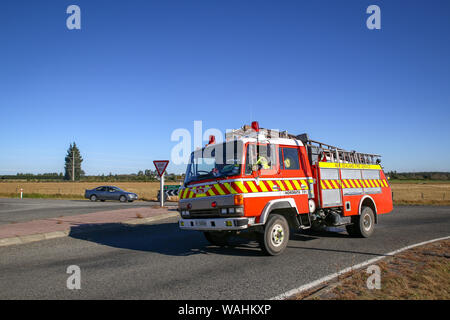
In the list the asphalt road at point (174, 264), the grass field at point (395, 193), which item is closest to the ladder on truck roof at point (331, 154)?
the asphalt road at point (174, 264)

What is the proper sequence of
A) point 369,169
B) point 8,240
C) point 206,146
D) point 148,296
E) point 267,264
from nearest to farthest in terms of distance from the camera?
1. point 148,296
2. point 267,264
3. point 206,146
4. point 8,240
5. point 369,169

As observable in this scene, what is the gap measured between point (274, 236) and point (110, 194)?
81.8 feet

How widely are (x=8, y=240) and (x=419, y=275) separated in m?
9.66

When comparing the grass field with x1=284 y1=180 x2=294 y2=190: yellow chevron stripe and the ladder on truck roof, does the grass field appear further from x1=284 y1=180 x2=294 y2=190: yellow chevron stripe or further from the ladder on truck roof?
x1=284 y1=180 x2=294 y2=190: yellow chevron stripe

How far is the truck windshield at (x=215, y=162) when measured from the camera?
6.78m

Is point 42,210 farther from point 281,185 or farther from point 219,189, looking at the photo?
point 281,185

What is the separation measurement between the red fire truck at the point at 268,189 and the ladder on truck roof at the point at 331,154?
0.03m

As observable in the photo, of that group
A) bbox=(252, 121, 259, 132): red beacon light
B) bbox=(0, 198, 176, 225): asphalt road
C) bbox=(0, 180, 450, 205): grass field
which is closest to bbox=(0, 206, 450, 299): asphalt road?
bbox=(252, 121, 259, 132): red beacon light

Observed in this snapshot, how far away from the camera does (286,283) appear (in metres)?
4.92

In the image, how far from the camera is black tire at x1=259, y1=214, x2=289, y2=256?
6680 millimetres

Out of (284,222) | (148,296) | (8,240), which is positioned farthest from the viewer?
(8,240)

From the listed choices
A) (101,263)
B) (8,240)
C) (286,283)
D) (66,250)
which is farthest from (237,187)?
(8,240)
